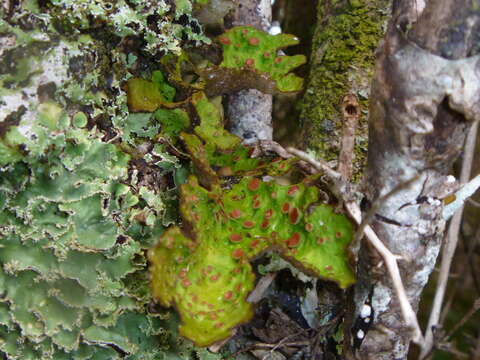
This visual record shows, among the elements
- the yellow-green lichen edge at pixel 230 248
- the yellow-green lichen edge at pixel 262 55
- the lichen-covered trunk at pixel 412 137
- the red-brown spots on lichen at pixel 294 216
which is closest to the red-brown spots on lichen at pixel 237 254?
the yellow-green lichen edge at pixel 230 248

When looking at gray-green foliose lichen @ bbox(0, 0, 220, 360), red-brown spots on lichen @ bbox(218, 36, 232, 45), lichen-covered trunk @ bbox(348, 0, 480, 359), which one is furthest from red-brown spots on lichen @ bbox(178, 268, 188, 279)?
red-brown spots on lichen @ bbox(218, 36, 232, 45)

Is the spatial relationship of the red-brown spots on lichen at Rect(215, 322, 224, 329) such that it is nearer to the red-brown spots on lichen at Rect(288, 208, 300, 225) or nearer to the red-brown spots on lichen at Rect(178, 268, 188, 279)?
the red-brown spots on lichen at Rect(178, 268, 188, 279)

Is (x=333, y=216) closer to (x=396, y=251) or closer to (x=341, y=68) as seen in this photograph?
(x=396, y=251)

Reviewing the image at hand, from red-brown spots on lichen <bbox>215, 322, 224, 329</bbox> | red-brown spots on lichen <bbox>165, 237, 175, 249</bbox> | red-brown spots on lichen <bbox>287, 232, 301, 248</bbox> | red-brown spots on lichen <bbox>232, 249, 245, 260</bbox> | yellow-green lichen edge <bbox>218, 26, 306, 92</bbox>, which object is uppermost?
yellow-green lichen edge <bbox>218, 26, 306, 92</bbox>

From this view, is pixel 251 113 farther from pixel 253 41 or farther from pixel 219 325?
pixel 219 325

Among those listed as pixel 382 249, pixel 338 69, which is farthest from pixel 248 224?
pixel 338 69

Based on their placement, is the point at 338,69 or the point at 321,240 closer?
the point at 321,240

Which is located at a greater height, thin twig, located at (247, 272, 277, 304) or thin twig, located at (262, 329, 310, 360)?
thin twig, located at (247, 272, 277, 304)
